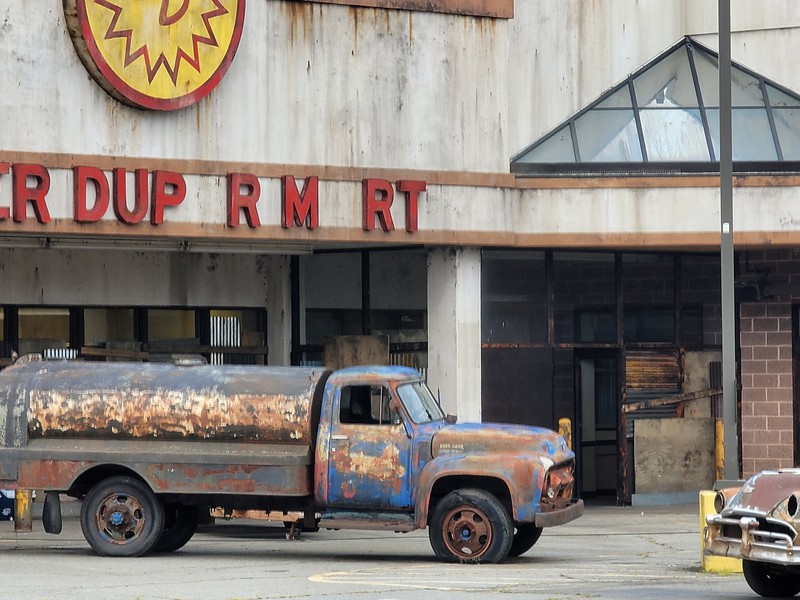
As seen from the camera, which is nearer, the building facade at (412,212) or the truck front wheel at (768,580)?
the truck front wheel at (768,580)

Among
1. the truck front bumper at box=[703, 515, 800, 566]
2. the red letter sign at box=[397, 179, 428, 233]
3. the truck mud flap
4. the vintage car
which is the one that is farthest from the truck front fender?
the red letter sign at box=[397, 179, 428, 233]

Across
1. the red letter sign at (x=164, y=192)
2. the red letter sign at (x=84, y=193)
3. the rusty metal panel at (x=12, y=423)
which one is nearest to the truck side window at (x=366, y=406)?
the rusty metal panel at (x=12, y=423)

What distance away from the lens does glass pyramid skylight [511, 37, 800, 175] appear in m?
22.7

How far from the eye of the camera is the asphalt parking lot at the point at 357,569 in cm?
1307

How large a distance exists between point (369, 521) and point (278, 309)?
351 inches

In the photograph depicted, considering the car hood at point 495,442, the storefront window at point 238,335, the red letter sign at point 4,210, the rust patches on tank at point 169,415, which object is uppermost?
the red letter sign at point 4,210

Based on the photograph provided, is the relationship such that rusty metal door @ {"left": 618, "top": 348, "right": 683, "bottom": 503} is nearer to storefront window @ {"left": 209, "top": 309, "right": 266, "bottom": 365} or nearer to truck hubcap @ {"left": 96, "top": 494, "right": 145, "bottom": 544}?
storefront window @ {"left": 209, "top": 309, "right": 266, "bottom": 365}

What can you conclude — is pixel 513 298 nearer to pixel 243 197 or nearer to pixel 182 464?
pixel 243 197

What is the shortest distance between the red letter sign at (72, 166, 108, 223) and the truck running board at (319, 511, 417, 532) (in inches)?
227

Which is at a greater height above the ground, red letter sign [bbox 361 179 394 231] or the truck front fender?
red letter sign [bbox 361 179 394 231]

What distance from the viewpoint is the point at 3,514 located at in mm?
21812

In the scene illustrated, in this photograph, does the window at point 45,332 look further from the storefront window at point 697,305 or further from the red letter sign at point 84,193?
the storefront window at point 697,305

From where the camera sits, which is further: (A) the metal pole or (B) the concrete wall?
(B) the concrete wall

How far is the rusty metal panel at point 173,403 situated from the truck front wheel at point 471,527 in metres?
1.70
